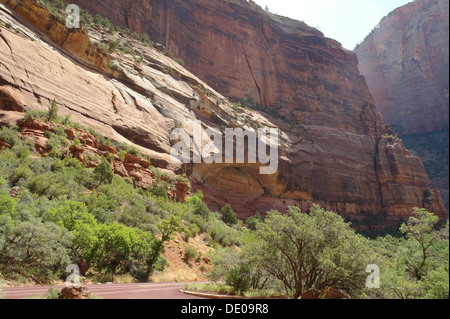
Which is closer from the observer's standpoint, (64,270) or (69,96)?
(64,270)

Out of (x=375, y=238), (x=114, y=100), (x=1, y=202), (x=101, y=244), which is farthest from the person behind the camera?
(x=375, y=238)

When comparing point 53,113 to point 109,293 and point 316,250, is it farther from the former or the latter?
point 316,250

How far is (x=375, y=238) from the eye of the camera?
139ft

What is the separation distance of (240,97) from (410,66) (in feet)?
232

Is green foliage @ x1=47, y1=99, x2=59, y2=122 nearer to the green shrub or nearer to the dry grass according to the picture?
the dry grass

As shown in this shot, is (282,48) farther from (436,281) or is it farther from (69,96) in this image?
(436,281)

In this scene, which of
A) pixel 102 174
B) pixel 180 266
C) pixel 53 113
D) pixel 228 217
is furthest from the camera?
pixel 228 217

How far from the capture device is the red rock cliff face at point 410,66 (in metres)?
80.8

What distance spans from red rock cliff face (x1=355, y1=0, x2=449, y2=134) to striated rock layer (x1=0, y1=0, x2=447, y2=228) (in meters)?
30.9

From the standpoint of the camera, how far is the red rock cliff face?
80.8 meters

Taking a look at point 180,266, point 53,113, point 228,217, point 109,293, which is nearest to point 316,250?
point 109,293

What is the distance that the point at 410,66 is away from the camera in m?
87.8
